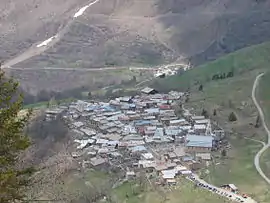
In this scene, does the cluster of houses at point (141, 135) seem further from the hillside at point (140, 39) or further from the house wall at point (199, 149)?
the hillside at point (140, 39)

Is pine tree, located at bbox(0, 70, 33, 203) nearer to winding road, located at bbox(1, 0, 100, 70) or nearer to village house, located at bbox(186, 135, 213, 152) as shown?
village house, located at bbox(186, 135, 213, 152)

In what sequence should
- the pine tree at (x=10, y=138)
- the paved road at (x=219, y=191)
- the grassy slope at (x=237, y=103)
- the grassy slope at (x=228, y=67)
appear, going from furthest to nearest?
the grassy slope at (x=228, y=67), the grassy slope at (x=237, y=103), the paved road at (x=219, y=191), the pine tree at (x=10, y=138)

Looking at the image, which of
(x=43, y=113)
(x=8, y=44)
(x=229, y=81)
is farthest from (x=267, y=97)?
(x=8, y=44)

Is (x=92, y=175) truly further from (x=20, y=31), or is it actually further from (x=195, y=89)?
(x=20, y=31)

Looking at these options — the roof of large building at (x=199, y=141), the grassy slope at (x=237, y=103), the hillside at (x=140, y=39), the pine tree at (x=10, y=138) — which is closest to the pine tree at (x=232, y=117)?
the grassy slope at (x=237, y=103)

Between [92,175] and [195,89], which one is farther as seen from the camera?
[195,89]
